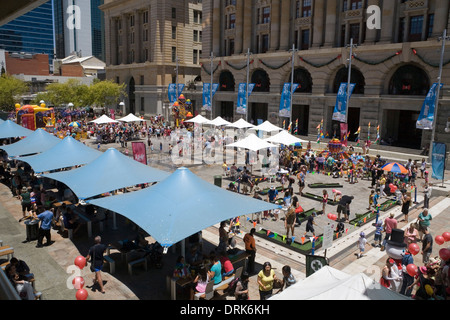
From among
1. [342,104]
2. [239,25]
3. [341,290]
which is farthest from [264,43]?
[341,290]

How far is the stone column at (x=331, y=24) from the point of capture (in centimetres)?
3967

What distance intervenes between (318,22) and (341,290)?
3988cm

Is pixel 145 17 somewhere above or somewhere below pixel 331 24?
above

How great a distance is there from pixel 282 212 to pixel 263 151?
14733mm

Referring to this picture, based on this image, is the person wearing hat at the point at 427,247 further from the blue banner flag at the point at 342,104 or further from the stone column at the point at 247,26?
the stone column at the point at 247,26

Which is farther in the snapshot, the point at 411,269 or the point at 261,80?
the point at 261,80

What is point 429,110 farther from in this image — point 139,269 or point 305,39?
point 139,269

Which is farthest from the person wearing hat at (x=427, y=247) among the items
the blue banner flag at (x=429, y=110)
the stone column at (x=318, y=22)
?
the stone column at (x=318, y=22)

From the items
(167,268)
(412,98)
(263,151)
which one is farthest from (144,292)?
(412,98)

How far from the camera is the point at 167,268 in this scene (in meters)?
11.7

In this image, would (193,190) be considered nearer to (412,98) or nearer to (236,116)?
(412,98)

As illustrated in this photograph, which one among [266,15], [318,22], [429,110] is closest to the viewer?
[429,110]

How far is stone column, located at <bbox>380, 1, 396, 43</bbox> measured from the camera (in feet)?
A: 116

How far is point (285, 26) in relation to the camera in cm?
4453
